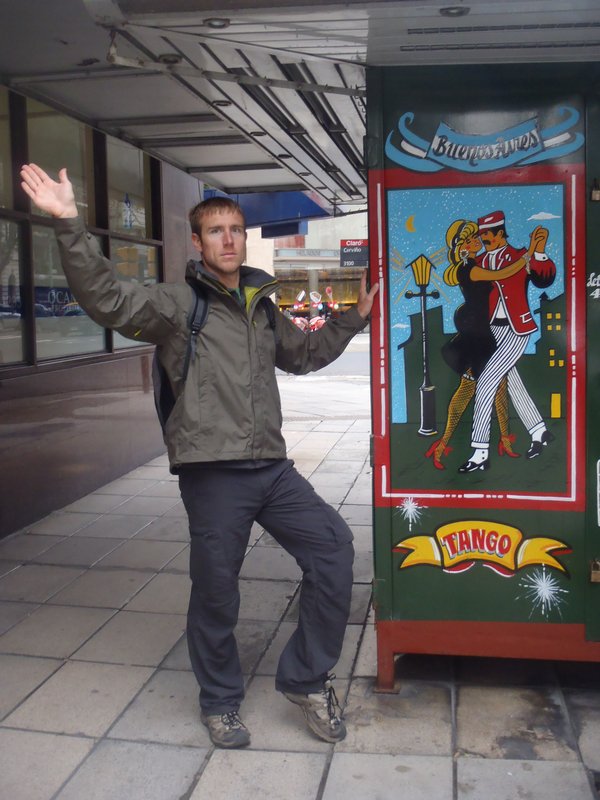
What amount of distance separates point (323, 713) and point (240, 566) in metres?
0.64

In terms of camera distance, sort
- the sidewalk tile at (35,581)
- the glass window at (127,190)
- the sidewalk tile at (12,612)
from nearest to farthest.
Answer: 1. the sidewalk tile at (12,612)
2. the sidewalk tile at (35,581)
3. the glass window at (127,190)

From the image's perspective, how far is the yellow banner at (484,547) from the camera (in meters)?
3.52

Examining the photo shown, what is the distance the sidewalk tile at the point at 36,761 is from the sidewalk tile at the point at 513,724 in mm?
1433

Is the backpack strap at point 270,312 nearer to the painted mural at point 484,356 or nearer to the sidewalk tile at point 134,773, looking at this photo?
the painted mural at point 484,356

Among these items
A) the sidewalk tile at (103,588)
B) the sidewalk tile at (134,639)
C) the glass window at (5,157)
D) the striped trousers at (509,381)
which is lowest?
the sidewalk tile at (134,639)

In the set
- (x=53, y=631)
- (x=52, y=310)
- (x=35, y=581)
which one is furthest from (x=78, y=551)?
(x=52, y=310)

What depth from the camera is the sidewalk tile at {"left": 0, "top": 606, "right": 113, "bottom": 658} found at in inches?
166

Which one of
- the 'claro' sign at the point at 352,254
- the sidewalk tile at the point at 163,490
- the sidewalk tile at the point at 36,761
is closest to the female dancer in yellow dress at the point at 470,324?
the sidewalk tile at the point at 36,761

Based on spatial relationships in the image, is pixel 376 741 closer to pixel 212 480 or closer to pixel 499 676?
pixel 499 676

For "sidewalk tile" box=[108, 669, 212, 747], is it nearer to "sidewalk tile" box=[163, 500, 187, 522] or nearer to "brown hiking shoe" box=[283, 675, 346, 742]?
"brown hiking shoe" box=[283, 675, 346, 742]

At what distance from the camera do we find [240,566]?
3301mm

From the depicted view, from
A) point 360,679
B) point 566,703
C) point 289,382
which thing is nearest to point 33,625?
point 360,679

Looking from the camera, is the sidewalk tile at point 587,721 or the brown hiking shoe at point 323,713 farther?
the brown hiking shoe at point 323,713

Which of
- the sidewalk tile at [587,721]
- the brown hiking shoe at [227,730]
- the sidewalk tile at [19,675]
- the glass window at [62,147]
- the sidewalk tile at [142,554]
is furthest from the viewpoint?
the glass window at [62,147]
